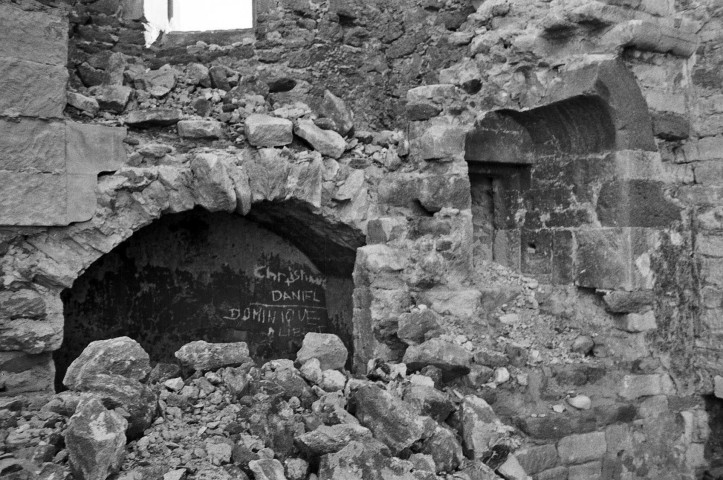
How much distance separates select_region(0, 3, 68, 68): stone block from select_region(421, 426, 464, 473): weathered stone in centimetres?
340

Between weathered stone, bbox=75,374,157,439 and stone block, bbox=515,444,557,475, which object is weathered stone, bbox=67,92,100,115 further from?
stone block, bbox=515,444,557,475

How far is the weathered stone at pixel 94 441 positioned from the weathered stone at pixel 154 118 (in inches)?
116

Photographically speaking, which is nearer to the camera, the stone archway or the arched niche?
the stone archway

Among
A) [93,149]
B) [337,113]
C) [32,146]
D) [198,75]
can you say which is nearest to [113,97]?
[93,149]

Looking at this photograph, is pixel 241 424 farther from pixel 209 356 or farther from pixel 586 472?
pixel 586 472

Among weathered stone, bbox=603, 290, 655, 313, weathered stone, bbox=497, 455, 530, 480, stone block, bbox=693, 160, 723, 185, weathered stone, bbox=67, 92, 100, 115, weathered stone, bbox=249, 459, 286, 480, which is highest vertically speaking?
weathered stone, bbox=67, 92, 100, 115

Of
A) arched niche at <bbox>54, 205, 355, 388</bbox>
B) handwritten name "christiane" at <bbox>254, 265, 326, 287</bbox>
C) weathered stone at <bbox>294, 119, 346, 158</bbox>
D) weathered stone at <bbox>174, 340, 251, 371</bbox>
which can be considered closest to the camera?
weathered stone at <bbox>174, 340, 251, 371</bbox>

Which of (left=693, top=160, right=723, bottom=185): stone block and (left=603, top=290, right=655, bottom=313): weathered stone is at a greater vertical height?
(left=693, top=160, right=723, bottom=185): stone block

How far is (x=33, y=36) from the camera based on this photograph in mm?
4551

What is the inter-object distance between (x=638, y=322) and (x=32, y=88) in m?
4.03

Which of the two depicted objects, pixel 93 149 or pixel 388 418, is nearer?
pixel 388 418

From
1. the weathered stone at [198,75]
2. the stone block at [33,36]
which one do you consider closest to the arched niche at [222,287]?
the weathered stone at [198,75]

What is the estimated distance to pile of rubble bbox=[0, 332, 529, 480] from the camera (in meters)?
2.54

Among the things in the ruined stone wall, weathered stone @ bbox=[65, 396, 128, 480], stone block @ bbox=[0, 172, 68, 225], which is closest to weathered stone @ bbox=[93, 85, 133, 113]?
the ruined stone wall
